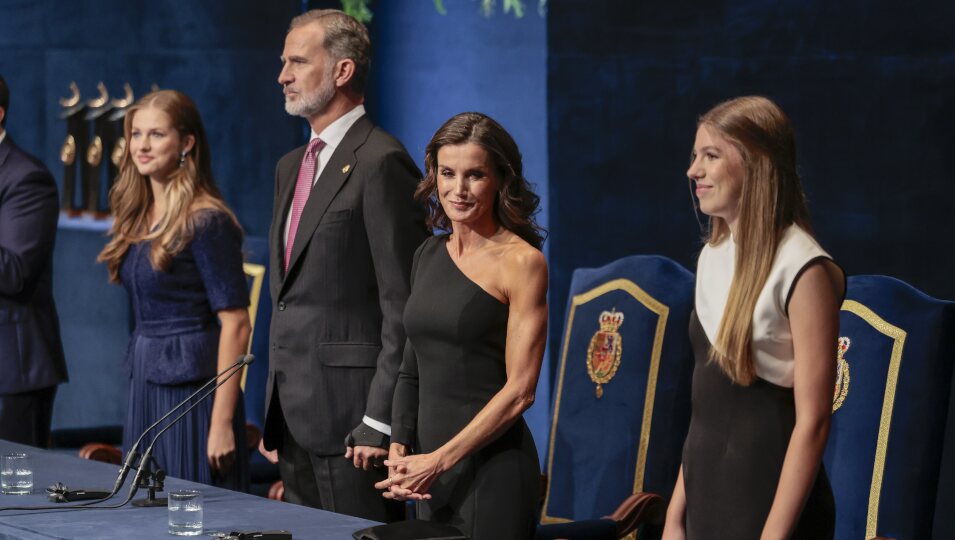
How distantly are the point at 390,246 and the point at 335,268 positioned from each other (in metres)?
0.15

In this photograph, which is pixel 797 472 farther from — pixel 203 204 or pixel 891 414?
pixel 203 204

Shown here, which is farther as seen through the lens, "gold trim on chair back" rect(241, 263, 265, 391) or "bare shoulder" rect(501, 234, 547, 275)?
"gold trim on chair back" rect(241, 263, 265, 391)

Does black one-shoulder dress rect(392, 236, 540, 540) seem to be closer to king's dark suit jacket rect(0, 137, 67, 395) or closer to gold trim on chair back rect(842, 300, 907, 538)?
gold trim on chair back rect(842, 300, 907, 538)

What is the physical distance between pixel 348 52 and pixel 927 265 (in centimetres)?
148

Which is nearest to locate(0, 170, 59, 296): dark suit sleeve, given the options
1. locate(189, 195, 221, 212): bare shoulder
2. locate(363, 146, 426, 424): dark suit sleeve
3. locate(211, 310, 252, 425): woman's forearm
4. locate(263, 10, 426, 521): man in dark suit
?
locate(189, 195, 221, 212): bare shoulder

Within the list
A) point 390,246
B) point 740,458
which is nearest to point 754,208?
point 740,458

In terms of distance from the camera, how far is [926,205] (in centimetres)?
358

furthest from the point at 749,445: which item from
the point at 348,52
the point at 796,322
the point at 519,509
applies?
the point at 348,52

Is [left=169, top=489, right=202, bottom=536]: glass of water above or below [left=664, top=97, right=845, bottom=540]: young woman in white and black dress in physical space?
below

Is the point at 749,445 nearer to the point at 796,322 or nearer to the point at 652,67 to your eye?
the point at 796,322

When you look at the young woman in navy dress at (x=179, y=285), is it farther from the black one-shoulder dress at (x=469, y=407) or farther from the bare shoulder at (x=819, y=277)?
the bare shoulder at (x=819, y=277)

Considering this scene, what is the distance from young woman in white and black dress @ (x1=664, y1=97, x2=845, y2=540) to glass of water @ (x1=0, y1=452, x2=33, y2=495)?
1.21m

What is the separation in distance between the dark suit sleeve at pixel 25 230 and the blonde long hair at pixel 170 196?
347mm

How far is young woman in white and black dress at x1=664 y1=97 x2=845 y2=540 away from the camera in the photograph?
7.27 ft
